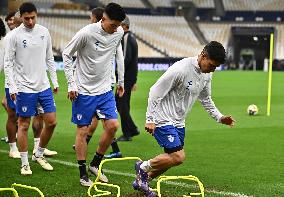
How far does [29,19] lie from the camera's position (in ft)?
27.0

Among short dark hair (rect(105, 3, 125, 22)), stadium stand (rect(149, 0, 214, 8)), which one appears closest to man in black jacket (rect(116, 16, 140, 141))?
short dark hair (rect(105, 3, 125, 22))

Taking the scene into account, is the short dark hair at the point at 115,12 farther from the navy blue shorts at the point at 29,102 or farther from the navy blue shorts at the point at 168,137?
the navy blue shorts at the point at 29,102

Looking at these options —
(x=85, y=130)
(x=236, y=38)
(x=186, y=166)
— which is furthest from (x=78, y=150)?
(x=236, y=38)

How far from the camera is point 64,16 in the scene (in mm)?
56812

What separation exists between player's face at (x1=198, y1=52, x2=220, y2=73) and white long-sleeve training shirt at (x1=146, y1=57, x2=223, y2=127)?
97 mm

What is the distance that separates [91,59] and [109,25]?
50cm

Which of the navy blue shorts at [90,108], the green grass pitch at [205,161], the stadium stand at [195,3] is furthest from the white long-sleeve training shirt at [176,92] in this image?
the stadium stand at [195,3]

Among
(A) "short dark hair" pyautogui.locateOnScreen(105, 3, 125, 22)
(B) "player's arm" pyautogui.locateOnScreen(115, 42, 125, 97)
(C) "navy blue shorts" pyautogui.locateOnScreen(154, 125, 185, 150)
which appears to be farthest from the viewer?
(B) "player's arm" pyautogui.locateOnScreen(115, 42, 125, 97)

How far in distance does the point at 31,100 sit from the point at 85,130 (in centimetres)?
106

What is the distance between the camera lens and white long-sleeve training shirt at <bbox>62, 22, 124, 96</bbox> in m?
7.59

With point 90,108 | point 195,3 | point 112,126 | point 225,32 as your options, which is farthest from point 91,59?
point 195,3

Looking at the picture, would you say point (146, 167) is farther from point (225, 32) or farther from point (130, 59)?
point (225, 32)

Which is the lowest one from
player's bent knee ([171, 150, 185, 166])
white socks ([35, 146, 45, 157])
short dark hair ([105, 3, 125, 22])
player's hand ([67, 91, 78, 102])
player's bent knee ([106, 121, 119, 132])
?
white socks ([35, 146, 45, 157])

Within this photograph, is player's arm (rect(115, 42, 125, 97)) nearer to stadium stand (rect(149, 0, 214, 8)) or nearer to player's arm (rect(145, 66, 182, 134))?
player's arm (rect(145, 66, 182, 134))
